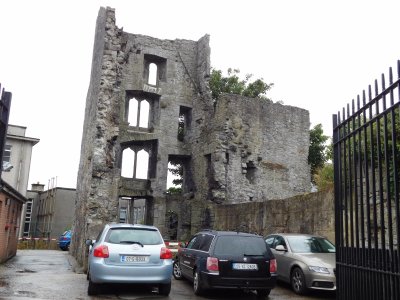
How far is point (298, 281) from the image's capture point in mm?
10336

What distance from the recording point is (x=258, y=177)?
82.1 feet

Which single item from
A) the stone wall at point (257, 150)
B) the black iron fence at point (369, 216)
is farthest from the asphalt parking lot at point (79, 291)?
the stone wall at point (257, 150)

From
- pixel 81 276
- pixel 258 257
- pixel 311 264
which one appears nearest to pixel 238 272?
pixel 258 257

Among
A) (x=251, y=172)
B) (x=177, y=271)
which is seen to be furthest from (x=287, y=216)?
(x=251, y=172)

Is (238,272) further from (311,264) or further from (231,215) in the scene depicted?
(231,215)

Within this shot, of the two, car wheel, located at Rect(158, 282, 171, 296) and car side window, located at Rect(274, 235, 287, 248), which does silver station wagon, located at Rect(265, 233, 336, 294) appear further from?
car wheel, located at Rect(158, 282, 171, 296)

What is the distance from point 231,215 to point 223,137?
5571mm

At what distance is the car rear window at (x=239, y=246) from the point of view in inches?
372

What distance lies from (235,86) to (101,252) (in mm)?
28697

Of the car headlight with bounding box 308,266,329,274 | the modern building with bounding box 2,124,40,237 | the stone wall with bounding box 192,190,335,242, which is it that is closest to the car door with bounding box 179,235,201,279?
the car headlight with bounding box 308,266,329,274

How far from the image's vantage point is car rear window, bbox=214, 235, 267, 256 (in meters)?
9.45

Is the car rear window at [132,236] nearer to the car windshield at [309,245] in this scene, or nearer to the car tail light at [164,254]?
the car tail light at [164,254]

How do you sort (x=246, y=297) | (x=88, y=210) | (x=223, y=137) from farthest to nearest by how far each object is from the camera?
(x=223, y=137) → (x=88, y=210) → (x=246, y=297)

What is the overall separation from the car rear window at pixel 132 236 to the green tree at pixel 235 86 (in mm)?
27012
